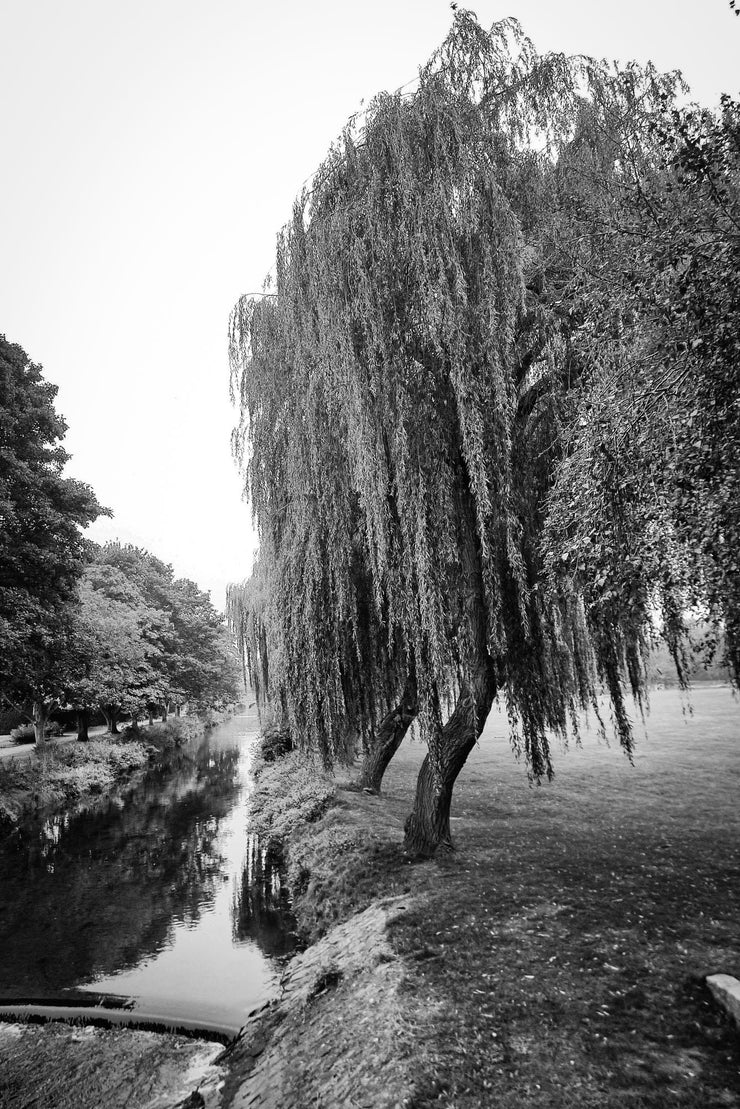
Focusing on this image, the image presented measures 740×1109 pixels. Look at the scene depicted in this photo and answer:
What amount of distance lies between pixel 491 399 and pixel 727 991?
20.0 feet

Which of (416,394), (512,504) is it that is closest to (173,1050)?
(512,504)

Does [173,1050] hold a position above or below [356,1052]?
below

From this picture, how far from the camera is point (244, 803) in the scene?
772 inches

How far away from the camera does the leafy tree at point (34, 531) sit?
1508cm

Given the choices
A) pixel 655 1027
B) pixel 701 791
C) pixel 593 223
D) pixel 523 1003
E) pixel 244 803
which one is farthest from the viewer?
pixel 244 803

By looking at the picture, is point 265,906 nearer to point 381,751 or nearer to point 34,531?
point 381,751

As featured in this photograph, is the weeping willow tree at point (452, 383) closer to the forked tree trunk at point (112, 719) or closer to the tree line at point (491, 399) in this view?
the tree line at point (491, 399)

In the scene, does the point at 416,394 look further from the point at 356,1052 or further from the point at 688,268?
the point at 356,1052

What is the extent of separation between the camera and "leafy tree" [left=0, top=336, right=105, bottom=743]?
15078mm

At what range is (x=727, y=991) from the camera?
446cm

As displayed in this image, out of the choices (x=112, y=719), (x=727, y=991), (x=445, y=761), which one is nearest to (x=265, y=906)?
(x=445, y=761)

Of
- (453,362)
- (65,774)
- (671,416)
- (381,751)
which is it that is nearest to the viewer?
→ (671,416)

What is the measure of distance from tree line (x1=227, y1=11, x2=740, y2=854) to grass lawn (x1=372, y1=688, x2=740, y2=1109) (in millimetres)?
1653

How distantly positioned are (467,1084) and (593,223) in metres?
7.26
